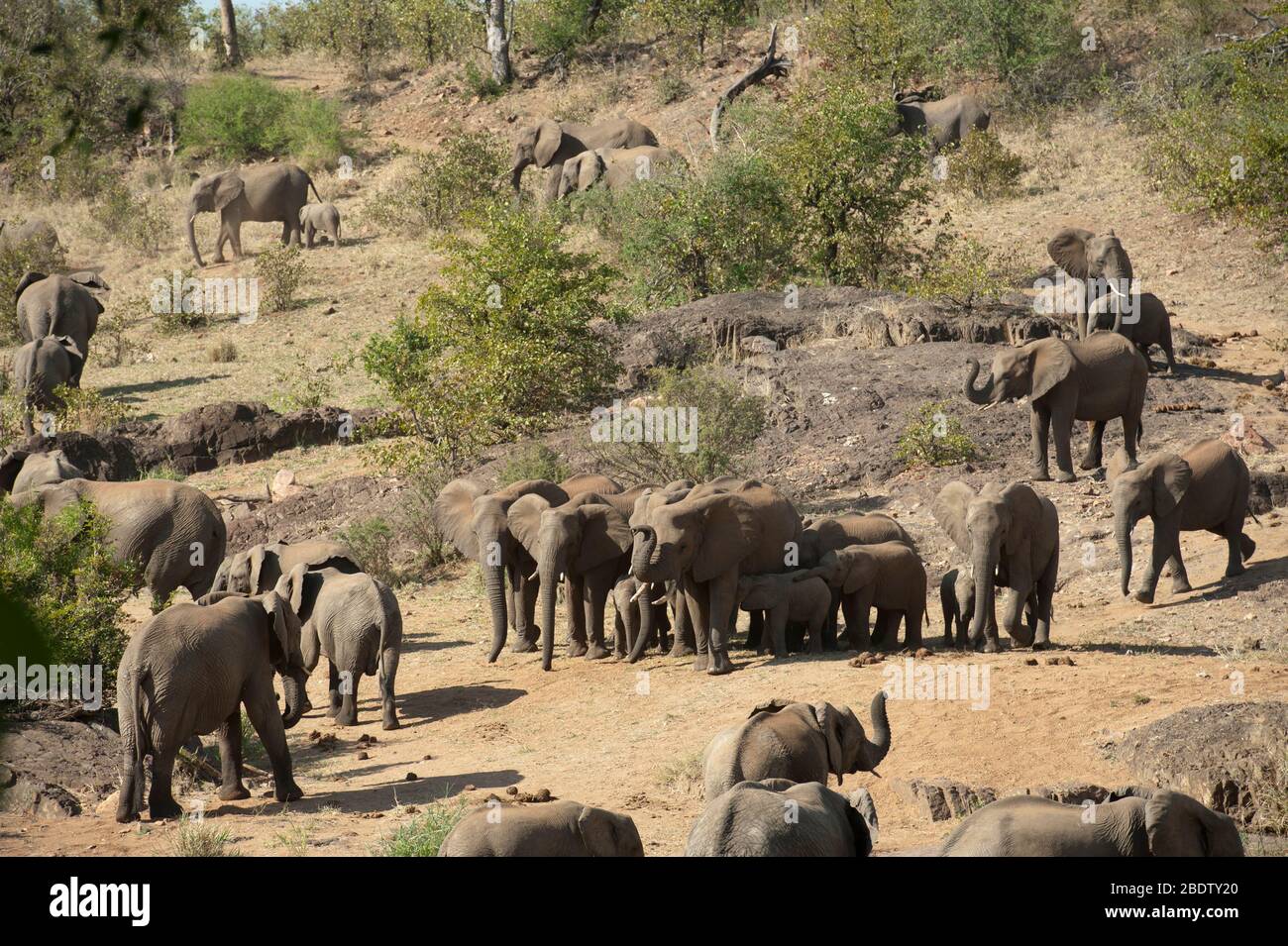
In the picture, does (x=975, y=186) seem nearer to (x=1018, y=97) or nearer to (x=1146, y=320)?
(x=1018, y=97)

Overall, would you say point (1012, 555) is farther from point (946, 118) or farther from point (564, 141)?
point (564, 141)

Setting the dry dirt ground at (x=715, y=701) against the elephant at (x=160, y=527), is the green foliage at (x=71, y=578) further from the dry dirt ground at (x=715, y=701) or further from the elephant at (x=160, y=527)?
the elephant at (x=160, y=527)

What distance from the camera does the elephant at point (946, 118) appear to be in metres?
36.7

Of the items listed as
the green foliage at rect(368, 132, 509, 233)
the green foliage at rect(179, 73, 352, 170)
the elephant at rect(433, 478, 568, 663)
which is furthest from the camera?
the green foliage at rect(179, 73, 352, 170)

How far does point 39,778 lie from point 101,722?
1526mm

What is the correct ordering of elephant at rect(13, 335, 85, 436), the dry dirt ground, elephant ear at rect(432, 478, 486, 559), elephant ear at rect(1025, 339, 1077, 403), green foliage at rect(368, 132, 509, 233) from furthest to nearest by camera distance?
1. green foliage at rect(368, 132, 509, 233)
2. elephant at rect(13, 335, 85, 436)
3. elephant ear at rect(1025, 339, 1077, 403)
4. elephant ear at rect(432, 478, 486, 559)
5. the dry dirt ground

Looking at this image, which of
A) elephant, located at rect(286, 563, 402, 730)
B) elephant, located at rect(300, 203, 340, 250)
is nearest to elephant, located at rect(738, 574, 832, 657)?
elephant, located at rect(286, 563, 402, 730)

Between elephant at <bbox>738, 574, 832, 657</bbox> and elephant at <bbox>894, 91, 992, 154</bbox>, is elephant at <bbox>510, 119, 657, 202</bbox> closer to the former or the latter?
elephant at <bbox>894, 91, 992, 154</bbox>

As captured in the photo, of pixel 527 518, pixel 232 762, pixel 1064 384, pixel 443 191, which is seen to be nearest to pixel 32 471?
pixel 527 518

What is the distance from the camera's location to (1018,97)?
3822 centimetres

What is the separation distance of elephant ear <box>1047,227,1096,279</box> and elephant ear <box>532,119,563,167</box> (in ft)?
59.6

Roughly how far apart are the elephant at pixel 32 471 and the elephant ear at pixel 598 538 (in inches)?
242

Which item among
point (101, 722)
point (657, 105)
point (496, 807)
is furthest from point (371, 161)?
point (496, 807)

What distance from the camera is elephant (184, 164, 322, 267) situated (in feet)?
110
